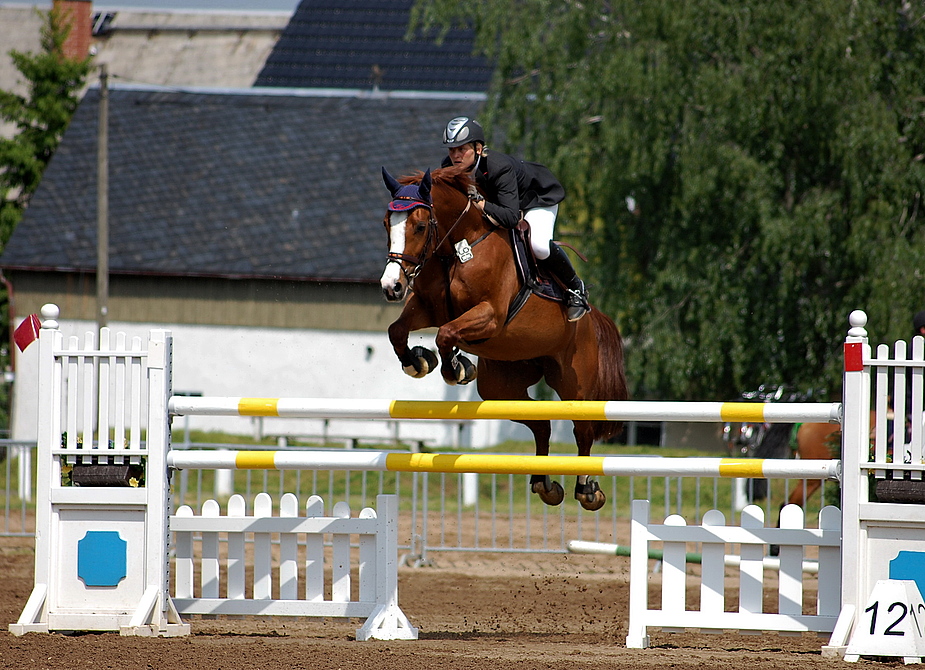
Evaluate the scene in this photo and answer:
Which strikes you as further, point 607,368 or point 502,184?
point 607,368

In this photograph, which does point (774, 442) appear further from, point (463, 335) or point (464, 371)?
point (463, 335)

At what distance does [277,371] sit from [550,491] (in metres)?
12.5

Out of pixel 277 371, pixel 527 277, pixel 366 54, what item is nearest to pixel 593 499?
pixel 527 277

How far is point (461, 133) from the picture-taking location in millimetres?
5254

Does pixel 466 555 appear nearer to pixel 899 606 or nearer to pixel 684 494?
pixel 684 494

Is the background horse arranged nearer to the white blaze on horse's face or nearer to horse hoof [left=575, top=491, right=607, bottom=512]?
horse hoof [left=575, top=491, right=607, bottom=512]

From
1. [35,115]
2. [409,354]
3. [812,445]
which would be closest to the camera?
[409,354]

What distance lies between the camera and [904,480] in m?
4.64

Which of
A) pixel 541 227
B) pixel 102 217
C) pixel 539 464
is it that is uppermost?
pixel 102 217

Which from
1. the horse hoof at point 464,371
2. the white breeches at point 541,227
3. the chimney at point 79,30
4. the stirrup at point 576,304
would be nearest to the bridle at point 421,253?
the horse hoof at point 464,371

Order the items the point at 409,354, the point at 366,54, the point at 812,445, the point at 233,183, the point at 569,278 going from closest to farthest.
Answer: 1. the point at 409,354
2. the point at 569,278
3. the point at 812,445
4. the point at 233,183
5. the point at 366,54

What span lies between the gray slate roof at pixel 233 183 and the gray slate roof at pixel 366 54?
150 inches

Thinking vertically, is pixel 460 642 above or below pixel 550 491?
below

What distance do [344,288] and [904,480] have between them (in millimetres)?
13715
